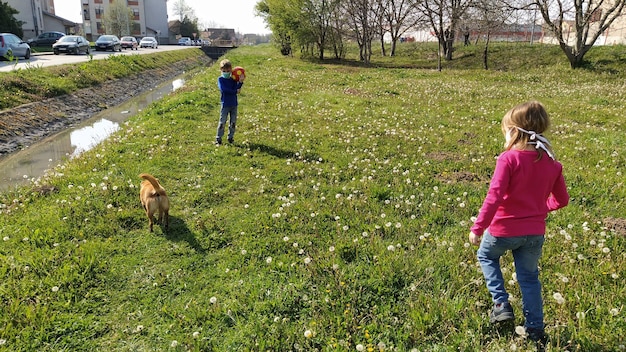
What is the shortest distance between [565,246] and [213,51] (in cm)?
7888

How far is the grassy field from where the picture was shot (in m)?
3.97

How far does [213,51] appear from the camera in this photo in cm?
7606

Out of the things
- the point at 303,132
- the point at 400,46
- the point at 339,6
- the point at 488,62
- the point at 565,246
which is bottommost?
the point at 565,246

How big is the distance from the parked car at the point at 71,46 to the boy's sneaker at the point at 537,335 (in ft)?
141

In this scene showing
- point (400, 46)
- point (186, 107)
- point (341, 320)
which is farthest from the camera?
point (400, 46)

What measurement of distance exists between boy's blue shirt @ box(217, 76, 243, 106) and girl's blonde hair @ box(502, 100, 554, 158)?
7.90m

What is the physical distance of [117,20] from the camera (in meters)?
90.2

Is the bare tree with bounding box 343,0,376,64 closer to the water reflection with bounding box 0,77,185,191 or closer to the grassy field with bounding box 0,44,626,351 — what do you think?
Answer: the water reflection with bounding box 0,77,185,191

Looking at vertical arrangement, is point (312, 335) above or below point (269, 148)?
below

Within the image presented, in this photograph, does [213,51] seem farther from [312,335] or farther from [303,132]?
[312,335]

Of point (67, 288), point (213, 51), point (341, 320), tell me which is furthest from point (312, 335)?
point (213, 51)

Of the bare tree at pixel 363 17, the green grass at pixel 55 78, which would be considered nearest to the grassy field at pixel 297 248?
the green grass at pixel 55 78

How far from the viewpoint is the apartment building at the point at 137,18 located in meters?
104

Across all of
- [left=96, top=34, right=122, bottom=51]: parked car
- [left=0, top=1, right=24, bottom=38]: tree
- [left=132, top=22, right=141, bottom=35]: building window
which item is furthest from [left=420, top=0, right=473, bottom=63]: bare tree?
[left=132, top=22, right=141, bottom=35]: building window
